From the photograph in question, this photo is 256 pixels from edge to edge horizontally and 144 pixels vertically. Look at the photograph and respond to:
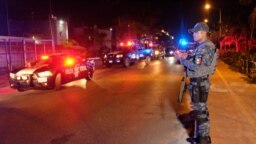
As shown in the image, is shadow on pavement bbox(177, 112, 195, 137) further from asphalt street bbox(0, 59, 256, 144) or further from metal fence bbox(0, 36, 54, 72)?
metal fence bbox(0, 36, 54, 72)

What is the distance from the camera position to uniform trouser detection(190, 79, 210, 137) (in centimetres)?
591

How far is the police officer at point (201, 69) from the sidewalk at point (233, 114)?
81cm

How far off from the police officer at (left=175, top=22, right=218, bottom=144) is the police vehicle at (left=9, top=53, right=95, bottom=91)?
936 cm

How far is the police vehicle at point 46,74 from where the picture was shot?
14445mm

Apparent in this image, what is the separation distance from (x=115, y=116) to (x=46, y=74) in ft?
20.2

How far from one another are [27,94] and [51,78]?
1.13 meters

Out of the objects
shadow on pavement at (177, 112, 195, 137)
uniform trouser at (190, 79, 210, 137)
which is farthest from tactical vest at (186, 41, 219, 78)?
shadow on pavement at (177, 112, 195, 137)

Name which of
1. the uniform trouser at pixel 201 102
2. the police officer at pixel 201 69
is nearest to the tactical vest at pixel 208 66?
the police officer at pixel 201 69

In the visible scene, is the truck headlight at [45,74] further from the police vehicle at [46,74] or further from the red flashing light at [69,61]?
the red flashing light at [69,61]

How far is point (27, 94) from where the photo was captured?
14.1 meters

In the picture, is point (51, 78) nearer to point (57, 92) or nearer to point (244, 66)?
point (57, 92)

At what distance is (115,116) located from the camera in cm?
916

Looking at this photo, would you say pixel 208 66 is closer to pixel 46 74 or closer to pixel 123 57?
pixel 46 74

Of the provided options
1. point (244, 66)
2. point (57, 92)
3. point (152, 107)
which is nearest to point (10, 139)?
point (152, 107)
